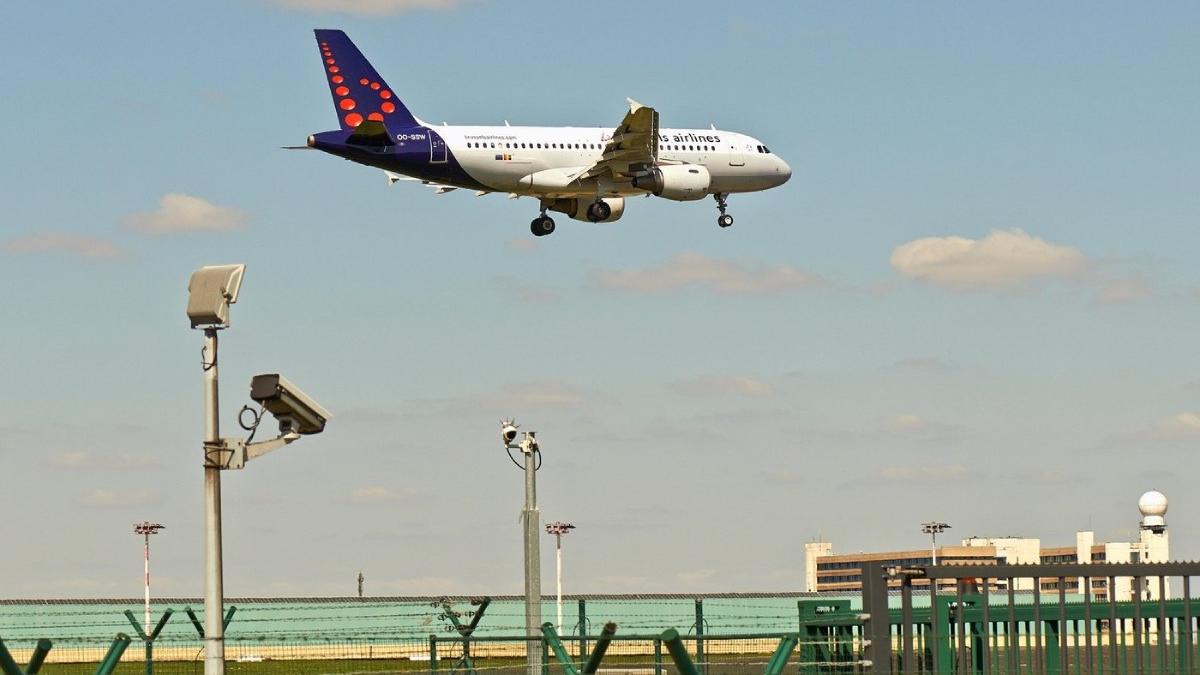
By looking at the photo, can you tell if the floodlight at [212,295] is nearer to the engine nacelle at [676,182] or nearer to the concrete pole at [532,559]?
the concrete pole at [532,559]

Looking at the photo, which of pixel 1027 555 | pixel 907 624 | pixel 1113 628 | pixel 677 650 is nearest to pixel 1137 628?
pixel 1113 628

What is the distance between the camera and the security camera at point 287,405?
1655 cm

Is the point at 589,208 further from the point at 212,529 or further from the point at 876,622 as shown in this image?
the point at 212,529

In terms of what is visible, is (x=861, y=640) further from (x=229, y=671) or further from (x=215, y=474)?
(x=229, y=671)

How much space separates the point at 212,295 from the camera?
16797 mm

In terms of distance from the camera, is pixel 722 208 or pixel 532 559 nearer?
pixel 532 559

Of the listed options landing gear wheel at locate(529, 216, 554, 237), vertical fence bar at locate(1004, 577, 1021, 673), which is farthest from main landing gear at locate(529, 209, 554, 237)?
vertical fence bar at locate(1004, 577, 1021, 673)

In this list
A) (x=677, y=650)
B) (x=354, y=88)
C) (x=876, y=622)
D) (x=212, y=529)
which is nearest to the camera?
(x=677, y=650)

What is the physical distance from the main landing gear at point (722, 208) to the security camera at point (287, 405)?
49482mm

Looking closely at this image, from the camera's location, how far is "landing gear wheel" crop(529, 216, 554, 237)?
64.6 m

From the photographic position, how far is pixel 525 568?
28297 millimetres

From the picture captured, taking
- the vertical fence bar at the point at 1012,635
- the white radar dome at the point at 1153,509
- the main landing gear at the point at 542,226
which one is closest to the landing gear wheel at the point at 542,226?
the main landing gear at the point at 542,226

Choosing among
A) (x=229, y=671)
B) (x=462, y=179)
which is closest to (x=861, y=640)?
(x=229, y=671)

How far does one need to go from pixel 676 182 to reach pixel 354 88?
38.2 feet
